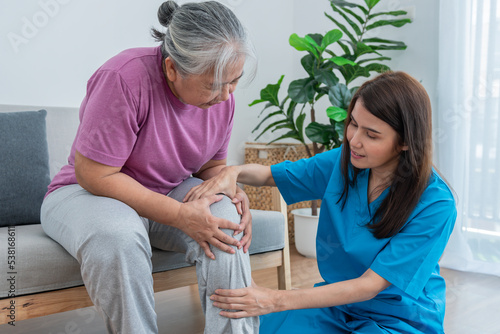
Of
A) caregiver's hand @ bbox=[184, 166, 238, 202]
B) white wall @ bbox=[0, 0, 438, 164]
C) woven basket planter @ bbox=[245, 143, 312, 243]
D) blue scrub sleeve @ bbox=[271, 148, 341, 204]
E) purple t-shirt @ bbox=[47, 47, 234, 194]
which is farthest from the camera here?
woven basket planter @ bbox=[245, 143, 312, 243]

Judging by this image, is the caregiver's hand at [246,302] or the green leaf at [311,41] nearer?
the caregiver's hand at [246,302]

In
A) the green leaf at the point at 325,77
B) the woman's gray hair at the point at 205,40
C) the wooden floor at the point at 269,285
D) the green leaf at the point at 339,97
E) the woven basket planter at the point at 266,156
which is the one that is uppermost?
the woman's gray hair at the point at 205,40

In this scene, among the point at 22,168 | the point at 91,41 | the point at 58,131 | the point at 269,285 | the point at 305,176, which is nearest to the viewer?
the point at 305,176

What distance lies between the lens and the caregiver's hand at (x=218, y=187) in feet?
3.95

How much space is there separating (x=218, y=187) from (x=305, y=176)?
0.27 m

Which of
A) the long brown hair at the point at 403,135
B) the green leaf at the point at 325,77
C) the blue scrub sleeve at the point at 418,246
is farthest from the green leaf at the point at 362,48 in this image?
the blue scrub sleeve at the point at 418,246

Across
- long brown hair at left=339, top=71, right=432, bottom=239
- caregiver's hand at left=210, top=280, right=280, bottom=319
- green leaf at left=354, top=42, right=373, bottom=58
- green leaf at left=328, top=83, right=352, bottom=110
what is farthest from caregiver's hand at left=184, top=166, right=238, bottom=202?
green leaf at left=354, top=42, right=373, bottom=58

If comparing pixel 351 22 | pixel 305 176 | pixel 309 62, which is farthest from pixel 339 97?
pixel 305 176

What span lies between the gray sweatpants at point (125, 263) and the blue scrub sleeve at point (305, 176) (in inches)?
9.7

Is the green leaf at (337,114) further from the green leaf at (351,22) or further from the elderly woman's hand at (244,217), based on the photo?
the elderly woman's hand at (244,217)

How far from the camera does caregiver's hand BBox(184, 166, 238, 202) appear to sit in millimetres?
1203

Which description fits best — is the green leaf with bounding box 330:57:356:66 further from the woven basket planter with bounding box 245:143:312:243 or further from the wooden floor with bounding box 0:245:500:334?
the wooden floor with bounding box 0:245:500:334

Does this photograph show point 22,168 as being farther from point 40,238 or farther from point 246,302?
point 246,302

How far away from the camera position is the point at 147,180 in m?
1.27
